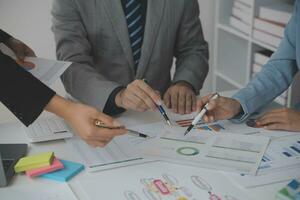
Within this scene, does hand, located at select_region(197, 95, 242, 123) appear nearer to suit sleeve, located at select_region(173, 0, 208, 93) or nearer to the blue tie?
suit sleeve, located at select_region(173, 0, 208, 93)

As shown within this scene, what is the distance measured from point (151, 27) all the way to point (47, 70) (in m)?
0.53

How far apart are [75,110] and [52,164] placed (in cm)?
15

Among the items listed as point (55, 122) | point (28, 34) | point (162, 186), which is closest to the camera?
point (162, 186)

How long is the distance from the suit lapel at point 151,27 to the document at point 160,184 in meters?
0.64

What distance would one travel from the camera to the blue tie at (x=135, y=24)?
5.31 ft

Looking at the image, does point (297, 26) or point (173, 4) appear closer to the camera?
point (297, 26)

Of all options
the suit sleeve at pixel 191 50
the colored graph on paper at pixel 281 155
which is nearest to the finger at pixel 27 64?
the suit sleeve at pixel 191 50

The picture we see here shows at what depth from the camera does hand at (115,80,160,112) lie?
1.32m

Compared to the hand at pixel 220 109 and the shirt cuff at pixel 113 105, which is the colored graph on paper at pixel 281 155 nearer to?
the hand at pixel 220 109

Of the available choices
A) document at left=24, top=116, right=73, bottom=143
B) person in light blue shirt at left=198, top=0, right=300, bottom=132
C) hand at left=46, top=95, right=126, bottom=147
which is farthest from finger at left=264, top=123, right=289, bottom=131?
document at left=24, top=116, right=73, bottom=143

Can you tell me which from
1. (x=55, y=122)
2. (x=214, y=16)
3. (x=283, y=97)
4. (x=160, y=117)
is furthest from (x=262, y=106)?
(x=214, y=16)

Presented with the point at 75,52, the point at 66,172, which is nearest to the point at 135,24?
the point at 75,52

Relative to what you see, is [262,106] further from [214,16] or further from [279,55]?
[214,16]

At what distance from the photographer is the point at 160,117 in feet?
4.66
